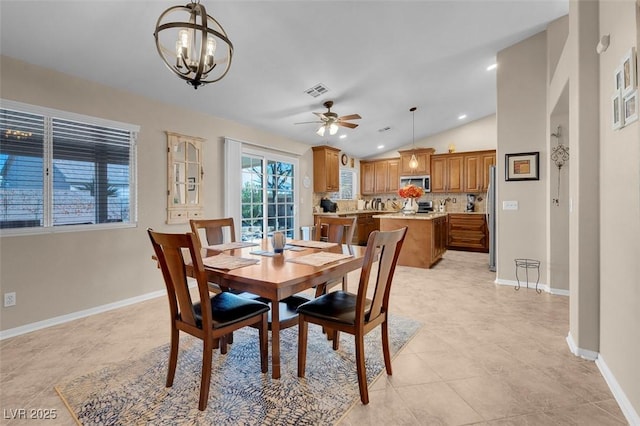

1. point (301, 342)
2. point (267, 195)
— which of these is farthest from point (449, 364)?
point (267, 195)

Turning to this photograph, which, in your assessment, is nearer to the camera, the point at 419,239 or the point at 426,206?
the point at 419,239

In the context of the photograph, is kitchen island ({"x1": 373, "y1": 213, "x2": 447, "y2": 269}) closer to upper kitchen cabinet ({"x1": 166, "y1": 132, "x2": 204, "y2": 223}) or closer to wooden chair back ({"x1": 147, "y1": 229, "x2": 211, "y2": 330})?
upper kitchen cabinet ({"x1": 166, "y1": 132, "x2": 204, "y2": 223})

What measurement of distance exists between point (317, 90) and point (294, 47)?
1010mm

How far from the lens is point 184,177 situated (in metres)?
3.92

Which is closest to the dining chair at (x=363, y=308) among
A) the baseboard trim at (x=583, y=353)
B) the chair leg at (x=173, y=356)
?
the chair leg at (x=173, y=356)

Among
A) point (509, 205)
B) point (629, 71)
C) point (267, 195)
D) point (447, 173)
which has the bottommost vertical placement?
point (509, 205)

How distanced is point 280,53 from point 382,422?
3278mm

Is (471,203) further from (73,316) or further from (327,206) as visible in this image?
(73,316)

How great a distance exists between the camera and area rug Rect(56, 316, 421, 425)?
63.6 inches

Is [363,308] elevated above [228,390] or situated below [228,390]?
above

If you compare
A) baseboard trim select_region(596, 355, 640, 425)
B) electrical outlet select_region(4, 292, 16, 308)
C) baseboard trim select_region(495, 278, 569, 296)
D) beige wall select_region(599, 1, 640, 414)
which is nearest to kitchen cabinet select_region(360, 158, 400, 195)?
baseboard trim select_region(495, 278, 569, 296)

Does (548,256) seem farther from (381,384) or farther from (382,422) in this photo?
(382,422)

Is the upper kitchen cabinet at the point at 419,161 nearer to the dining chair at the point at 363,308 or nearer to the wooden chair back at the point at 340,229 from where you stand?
the wooden chair back at the point at 340,229

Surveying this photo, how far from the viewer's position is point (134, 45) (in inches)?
106
